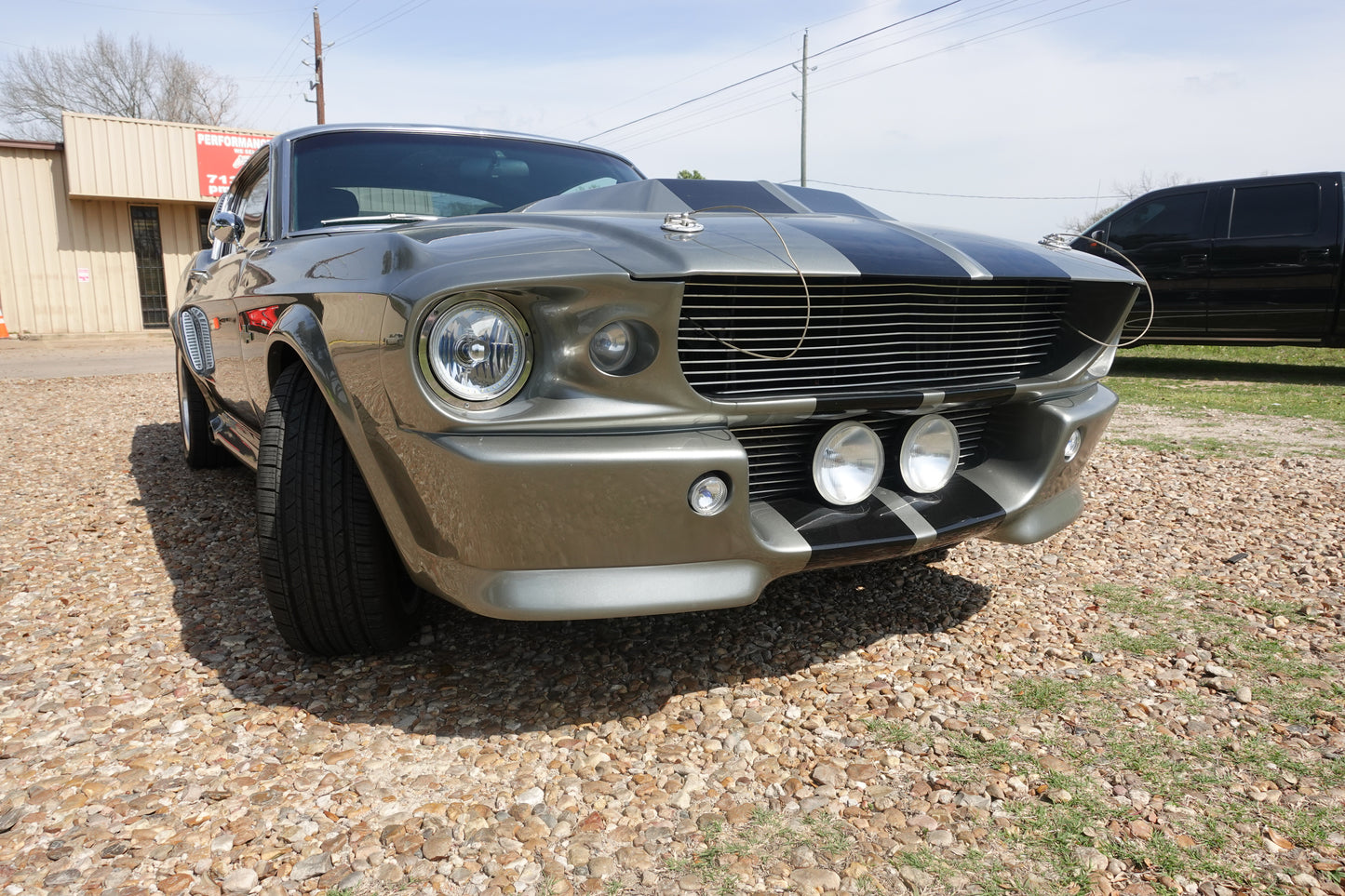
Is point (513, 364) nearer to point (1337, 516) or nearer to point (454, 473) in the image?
point (454, 473)

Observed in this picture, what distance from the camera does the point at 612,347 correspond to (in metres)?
1.93

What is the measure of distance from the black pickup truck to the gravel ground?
5932 mm

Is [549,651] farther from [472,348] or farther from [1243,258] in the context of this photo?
[1243,258]

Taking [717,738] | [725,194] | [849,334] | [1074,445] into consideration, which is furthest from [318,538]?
[1074,445]

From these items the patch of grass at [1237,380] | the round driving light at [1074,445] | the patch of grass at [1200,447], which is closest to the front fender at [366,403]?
the round driving light at [1074,445]

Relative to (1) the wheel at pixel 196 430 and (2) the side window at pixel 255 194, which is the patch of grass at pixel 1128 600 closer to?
(2) the side window at pixel 255 194

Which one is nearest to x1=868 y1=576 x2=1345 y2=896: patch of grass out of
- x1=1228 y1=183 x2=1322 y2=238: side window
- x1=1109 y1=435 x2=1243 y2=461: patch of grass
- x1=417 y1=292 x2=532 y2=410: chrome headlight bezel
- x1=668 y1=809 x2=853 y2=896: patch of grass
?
x1=668 y1=809 x2=853 y2=896: patch of grass

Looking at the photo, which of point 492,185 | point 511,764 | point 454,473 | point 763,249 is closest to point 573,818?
point 511,764

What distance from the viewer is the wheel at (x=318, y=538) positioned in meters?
2.26

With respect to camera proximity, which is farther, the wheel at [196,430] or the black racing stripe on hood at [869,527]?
the wheel at [196,430]

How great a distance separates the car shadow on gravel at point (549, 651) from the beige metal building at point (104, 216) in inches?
602

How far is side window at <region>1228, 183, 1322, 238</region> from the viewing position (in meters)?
8.23

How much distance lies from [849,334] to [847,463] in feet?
0.98

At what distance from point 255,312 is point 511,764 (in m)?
1.70
